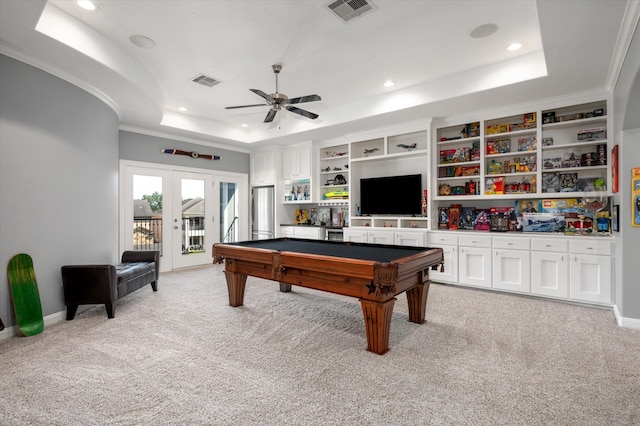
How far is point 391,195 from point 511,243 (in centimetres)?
206

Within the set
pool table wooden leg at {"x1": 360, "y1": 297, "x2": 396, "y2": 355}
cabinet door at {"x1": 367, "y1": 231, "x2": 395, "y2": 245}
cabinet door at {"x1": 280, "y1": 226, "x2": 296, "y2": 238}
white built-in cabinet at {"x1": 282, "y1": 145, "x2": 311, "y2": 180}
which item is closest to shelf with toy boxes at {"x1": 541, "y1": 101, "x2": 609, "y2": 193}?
cabinet door at {"x1": 367, "y1": 231, "x2": 395, "y2": 245}

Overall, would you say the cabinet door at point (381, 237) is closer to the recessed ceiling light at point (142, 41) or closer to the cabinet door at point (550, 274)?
the cabinet door at point (550, 274)

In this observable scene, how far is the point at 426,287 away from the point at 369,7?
108 inches

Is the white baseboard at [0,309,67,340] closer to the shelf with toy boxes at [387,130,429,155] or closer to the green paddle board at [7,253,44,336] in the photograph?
the green paddle board at [7,253,44,336]

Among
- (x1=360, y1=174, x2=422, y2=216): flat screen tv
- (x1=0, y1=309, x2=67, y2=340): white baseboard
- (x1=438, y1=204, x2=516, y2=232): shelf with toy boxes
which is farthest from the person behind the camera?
(x1=360, y1=174, x2=422, y2=216): flat screen tv

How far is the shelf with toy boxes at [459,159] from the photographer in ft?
16.7

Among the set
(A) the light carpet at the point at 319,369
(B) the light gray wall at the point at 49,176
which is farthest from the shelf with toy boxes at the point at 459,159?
(B) the light gray wall at the point at 49,176

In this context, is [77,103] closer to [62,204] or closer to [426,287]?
[62,204]

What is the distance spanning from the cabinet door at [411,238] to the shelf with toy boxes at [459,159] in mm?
840

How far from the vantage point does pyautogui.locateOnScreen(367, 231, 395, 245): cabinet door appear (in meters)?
5.57

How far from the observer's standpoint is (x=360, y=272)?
2.62 m

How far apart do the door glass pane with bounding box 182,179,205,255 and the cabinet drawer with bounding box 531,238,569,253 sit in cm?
595

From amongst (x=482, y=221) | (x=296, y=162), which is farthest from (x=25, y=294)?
(x=482, y=221)

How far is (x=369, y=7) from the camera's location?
2857mm
